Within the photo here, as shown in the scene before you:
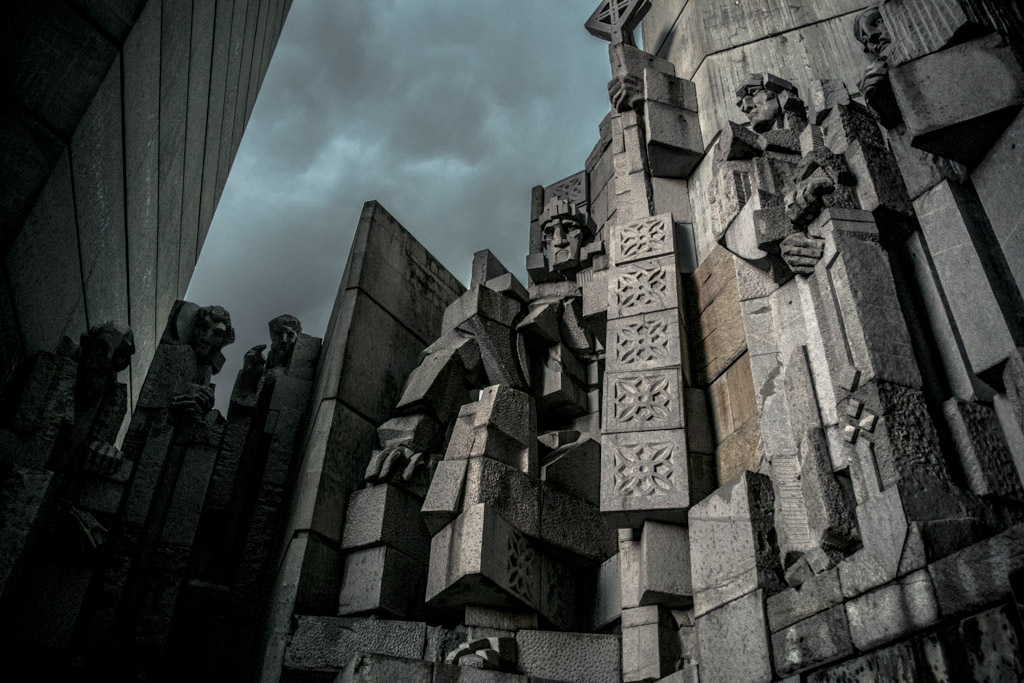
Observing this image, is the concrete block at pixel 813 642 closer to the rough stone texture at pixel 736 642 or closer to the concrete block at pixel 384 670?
the rough stone texture at pixel 736 642

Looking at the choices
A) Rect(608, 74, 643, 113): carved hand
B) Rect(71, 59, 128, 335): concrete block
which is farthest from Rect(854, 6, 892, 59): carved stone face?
Rect(71, 59, 128, 335): concrete block

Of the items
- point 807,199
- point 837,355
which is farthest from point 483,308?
point 837,355

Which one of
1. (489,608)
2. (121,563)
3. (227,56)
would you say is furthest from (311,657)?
(227,56)

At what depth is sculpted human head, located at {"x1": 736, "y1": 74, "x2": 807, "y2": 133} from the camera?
22.2 feet

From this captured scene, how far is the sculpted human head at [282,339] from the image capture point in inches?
351

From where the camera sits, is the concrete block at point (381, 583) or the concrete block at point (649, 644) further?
the concrete block at point (381, 583)

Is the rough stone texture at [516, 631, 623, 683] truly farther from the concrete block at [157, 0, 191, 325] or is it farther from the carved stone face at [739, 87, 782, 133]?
the concrete block at [157, 0, 191, 325]

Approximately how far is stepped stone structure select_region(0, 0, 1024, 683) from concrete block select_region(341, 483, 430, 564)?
27 mm

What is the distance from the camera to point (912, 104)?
4035mm

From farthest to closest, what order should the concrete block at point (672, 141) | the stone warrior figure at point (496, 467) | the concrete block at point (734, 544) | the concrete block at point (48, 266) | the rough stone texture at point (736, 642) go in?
the concrete block at point (672, 141)
the stone warrior figure at point (496, 467)
the concrete block at point (734, 544)
the concrete block at point (48, 266)
the rough stone texture at point (736, 642)

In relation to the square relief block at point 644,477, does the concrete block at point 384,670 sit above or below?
below

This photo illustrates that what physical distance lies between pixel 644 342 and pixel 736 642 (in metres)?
2.72

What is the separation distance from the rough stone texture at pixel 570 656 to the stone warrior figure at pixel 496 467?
23 centimetres

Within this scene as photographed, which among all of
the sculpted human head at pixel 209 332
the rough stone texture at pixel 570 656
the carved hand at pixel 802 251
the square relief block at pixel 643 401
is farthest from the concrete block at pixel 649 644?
the sculpted human head at pixel 209 332
